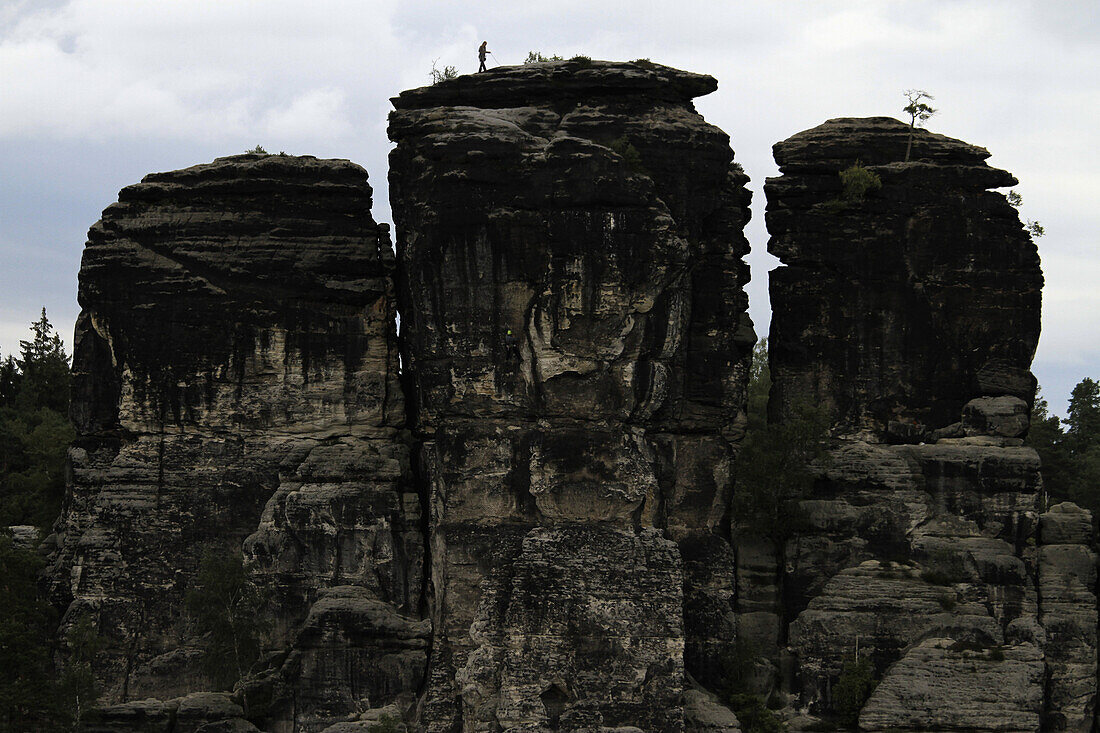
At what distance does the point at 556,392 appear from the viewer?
50.5 m

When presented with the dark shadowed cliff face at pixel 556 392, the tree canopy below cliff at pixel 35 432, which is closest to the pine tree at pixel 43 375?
the tree canopy below cliff at pixel 35 432

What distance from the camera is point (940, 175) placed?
56719mm

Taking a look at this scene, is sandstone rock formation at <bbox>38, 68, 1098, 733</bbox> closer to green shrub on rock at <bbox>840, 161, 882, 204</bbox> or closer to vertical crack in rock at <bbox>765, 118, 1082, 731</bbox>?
vertical crack in rock at <bbox>765, 118, 1082, 731</bbox>

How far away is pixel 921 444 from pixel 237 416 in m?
20.9

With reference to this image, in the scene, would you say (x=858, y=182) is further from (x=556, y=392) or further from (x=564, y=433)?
(x=564, y=433)

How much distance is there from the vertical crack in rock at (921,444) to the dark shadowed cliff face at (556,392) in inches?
188

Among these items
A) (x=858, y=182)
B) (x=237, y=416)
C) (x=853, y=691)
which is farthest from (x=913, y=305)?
(x=237, y=416)

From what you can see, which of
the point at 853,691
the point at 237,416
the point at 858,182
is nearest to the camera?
the point at 853,691

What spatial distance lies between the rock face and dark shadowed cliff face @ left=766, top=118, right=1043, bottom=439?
13.1 meters

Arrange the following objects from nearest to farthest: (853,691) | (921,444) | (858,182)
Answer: (853,691) → (921,444) → (858,182)

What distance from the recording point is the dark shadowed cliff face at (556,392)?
48.9 metres

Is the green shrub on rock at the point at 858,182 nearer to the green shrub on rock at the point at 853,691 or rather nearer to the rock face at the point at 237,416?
the rock face at the point at 237,416

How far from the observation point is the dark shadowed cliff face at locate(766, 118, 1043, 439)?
56.4 metres

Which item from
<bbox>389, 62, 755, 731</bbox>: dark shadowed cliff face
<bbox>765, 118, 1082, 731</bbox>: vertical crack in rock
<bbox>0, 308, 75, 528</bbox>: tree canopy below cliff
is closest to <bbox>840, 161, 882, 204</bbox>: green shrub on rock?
<bbox>765, 118, 1082, 731</bbox>: vertical crack in rock
